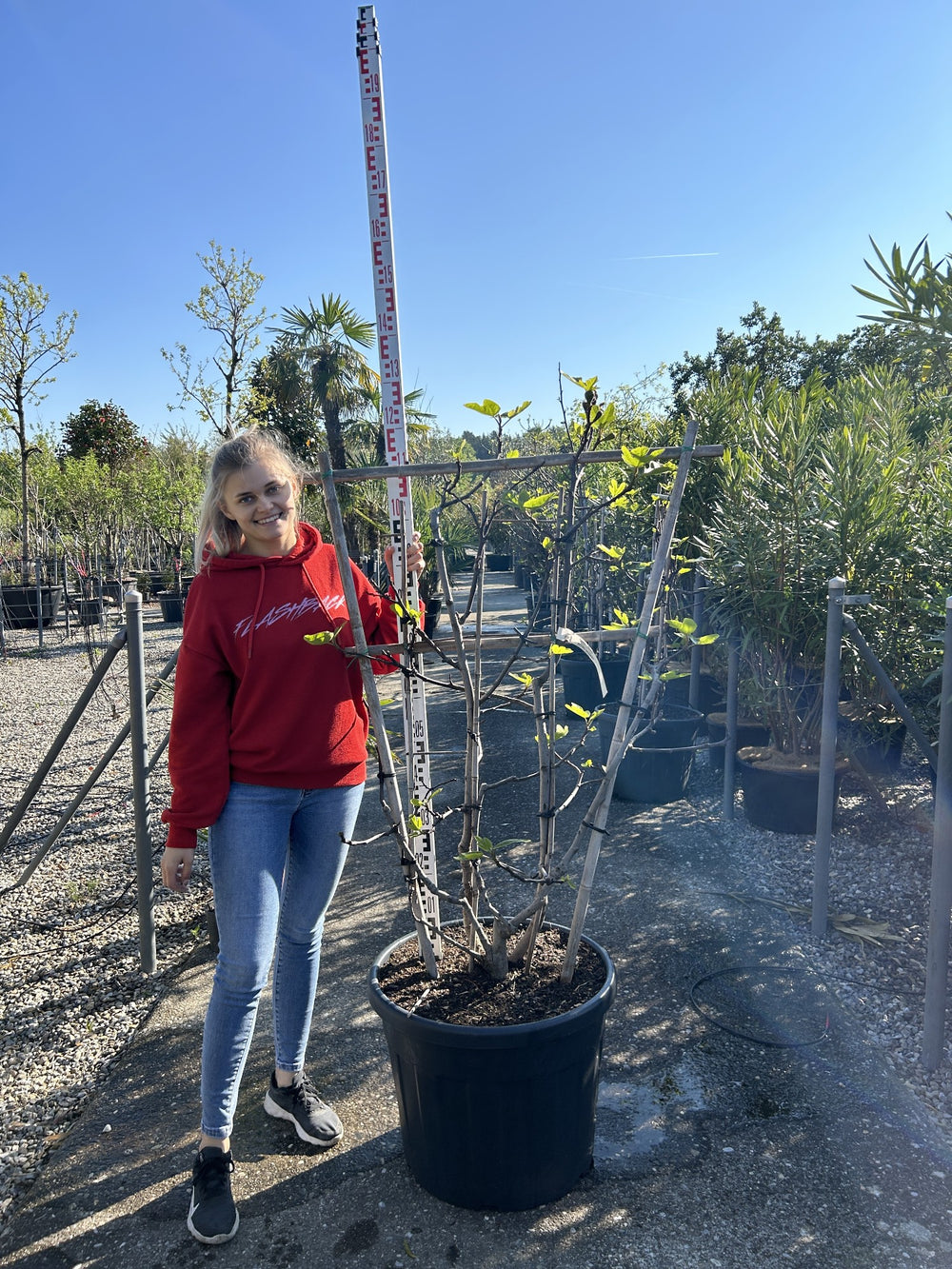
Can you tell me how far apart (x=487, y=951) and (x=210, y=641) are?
3.21 feet

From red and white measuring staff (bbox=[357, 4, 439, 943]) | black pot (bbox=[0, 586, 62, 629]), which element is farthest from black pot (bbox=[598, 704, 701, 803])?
black pot (bbox=[0, 586, 62, 629])

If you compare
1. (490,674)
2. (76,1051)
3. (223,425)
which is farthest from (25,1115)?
(223,425)

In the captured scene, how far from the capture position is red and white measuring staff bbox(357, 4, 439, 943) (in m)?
2.22

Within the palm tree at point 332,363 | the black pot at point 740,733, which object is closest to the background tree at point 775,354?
the palm tree at point 332,363

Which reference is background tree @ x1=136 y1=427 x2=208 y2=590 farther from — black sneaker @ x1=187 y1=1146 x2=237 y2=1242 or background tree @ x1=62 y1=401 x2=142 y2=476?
black sneaker @ x1=187 y1=1146 x2=237 y2=1242

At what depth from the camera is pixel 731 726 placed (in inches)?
174

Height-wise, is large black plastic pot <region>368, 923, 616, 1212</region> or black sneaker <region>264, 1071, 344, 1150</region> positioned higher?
large black plastic pot <region>368, 923, 616, 1212</region>

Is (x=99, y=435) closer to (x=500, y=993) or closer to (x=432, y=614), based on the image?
(x=432, y=614)

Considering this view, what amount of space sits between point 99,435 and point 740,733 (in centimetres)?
3316

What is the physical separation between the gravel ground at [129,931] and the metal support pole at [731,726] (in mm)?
127

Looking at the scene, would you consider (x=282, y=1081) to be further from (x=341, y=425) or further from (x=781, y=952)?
(x=341, y=425)

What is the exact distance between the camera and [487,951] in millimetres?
2008

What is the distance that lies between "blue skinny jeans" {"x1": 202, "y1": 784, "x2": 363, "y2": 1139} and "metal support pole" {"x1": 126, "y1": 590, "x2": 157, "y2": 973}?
1.08 metres

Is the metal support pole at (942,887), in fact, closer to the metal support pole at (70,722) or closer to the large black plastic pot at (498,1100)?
the large black plastic pot at (498,1100)
